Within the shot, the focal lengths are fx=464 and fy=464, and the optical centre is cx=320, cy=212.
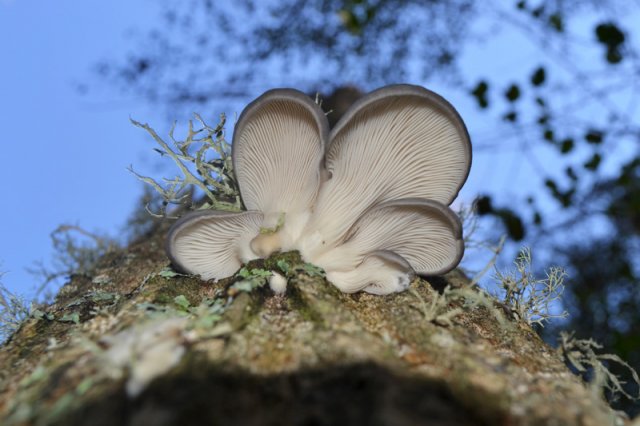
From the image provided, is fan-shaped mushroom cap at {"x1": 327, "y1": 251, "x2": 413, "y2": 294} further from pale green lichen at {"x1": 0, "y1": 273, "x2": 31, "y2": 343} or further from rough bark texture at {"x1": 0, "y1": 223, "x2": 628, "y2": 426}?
pale green lichen at {"x1": 0, "y1": 273, "x2": 31, "y2": 343}

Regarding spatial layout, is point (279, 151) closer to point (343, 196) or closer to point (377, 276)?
point (343, 196)

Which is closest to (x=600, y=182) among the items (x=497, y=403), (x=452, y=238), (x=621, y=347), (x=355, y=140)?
(x=621, y=347)

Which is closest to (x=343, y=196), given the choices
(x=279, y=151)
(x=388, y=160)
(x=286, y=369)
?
(x=388, y=160)

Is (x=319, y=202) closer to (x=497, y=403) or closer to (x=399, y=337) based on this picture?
(x=399, y=337)

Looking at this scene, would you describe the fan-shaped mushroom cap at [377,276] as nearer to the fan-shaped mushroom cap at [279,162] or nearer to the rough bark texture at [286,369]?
the rough bark texture at [286,369]

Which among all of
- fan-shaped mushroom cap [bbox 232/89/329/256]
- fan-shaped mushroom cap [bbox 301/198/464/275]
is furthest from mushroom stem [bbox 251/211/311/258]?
fan-shaped mushroom cap [bbox 301/198/464/275]

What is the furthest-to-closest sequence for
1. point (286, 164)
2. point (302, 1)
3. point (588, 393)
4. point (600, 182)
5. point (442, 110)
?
1. point (302, 1)
2. point (600, 182)
3. point (286, 164)
4. point (442, 110)
5. point (588, 393)

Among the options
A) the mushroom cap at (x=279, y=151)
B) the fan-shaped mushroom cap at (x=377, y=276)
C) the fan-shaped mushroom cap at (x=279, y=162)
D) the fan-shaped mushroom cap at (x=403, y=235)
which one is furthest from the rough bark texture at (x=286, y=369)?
the mushroom cap at (x=279, y=151)
